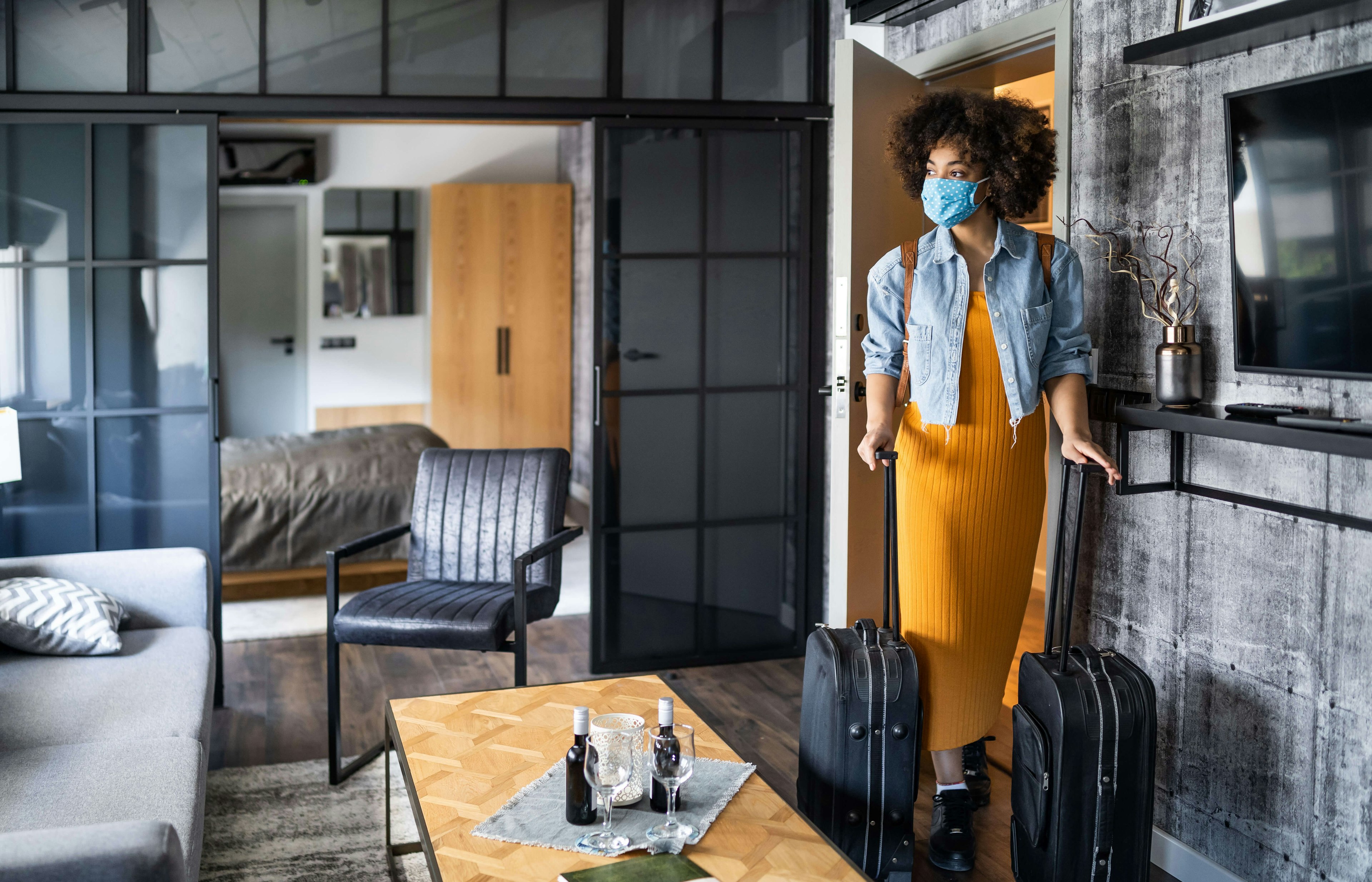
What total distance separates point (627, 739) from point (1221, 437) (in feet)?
4.28

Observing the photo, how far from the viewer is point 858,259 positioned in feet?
10.5

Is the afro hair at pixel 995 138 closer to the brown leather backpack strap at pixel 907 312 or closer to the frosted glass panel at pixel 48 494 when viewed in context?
the brown leather backpack strap at pixel 907 312

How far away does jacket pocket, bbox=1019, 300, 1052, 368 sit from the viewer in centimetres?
249

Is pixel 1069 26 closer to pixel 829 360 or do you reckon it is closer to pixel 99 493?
pixel 829 360

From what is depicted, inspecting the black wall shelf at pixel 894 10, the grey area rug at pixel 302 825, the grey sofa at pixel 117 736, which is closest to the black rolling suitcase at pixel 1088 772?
the grey area rug at pixel 302 825

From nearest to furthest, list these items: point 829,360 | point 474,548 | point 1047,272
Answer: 1. point 1047,272
2. point 474,548
3. point 829,360

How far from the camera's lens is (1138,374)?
Result: 2.67 meters

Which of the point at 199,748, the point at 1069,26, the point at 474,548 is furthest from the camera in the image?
the point at 474,548

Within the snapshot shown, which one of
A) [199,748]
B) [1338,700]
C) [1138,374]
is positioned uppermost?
[1138,374]

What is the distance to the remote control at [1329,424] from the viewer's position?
1.92m

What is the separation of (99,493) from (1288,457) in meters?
3.43

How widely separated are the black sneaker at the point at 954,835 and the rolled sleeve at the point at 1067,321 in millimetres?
974

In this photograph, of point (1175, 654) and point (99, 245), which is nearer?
point (1175, 654)

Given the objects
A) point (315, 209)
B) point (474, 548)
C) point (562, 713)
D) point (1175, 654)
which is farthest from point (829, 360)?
point (315, 209)
